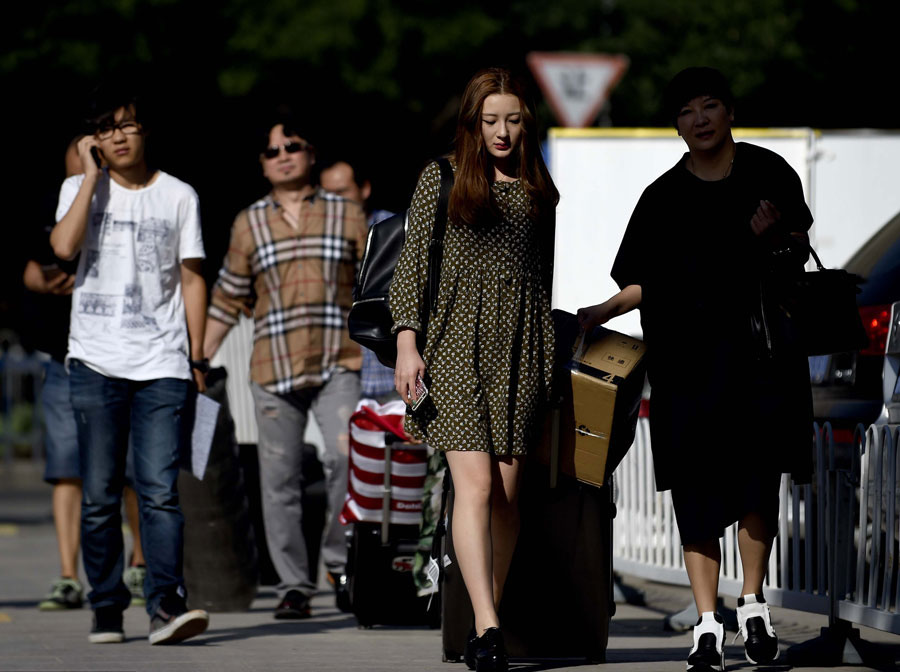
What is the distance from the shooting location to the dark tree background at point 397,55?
19672 millimetres

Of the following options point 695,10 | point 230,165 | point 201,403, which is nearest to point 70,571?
point 201,403

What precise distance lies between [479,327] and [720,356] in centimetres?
77

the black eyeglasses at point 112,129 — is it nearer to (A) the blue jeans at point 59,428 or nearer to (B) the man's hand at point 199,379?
(B) the man's hand at point 199,379

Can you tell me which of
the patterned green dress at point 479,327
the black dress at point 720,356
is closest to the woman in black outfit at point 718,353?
the black dress at point 720,356

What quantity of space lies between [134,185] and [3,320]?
16.3 metres

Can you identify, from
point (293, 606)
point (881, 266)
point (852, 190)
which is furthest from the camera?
point (852, 190)

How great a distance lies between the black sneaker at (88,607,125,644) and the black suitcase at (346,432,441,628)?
0.96m

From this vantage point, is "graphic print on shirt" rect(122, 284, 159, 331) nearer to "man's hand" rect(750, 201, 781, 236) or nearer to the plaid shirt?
the plaid shirt

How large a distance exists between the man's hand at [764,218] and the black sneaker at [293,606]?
2989 mm

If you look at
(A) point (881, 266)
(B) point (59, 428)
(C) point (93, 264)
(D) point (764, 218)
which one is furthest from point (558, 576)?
(B) point (59, 428)

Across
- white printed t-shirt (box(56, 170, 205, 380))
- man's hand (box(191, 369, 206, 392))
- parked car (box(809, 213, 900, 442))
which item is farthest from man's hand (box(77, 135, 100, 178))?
parked car (box(809, 213, 900, 442))

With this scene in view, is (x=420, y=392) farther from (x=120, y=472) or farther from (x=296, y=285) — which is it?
(x=296, y=285)

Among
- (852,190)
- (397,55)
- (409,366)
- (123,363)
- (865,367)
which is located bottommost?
(409,366)

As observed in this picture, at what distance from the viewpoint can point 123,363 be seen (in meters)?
6.82
